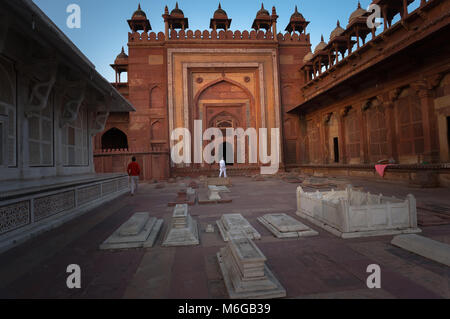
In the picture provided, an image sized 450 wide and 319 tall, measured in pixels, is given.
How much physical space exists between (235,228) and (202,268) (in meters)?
1.27

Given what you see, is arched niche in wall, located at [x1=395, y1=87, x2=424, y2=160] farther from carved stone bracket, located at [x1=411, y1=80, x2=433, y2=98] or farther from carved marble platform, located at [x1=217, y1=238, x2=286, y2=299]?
carved marble platform, located at [x1=217, y1=238, x2=286, y2=299]

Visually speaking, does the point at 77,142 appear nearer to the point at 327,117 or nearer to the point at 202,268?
the point at 202,268

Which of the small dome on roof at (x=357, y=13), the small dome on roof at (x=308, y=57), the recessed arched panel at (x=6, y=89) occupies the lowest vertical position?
the recessed arched panel at (x=6, y=89)

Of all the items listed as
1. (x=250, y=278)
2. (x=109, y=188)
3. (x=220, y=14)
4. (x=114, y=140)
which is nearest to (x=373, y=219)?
(x=250, y=278)

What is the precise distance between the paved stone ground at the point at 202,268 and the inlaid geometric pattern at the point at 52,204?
17.4 inches

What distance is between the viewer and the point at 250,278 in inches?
83.5

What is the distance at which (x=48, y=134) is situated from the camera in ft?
19.9

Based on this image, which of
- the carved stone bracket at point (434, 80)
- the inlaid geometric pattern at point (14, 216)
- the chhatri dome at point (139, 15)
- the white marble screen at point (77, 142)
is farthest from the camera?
the chhatri dome at point (139, 15)

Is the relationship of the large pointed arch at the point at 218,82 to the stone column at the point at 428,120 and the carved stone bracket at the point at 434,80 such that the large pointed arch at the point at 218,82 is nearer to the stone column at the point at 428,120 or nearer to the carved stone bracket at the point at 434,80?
the stone column at the point at 428,120

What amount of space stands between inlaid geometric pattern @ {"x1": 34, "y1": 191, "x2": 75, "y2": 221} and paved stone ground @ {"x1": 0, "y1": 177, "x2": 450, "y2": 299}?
17.4 inches

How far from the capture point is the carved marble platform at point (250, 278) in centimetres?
202

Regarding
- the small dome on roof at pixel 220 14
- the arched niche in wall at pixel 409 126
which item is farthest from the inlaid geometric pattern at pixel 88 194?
the small dome on roof at pixel 220 14
